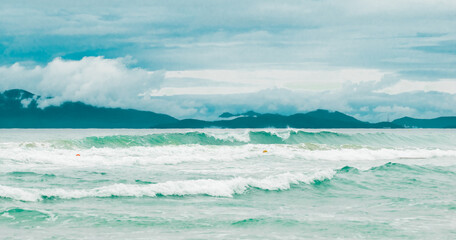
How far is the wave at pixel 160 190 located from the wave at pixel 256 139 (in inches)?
975

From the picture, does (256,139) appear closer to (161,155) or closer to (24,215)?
(161,155)

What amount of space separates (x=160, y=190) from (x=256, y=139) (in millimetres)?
39706

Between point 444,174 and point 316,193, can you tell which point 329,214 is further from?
point 444,174

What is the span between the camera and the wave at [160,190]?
13938mm

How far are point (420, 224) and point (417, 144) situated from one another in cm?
4806

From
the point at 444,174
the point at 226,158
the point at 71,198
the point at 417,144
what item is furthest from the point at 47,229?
the point at 417,144

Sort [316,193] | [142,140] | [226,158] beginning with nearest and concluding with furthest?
[316,193], [226,158], [142,140]

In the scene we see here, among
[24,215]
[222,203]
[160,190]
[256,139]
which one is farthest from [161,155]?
[256,139]

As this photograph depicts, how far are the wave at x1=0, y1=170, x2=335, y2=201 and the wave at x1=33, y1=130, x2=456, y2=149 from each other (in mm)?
24774

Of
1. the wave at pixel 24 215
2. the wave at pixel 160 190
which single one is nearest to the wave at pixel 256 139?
the wave at pixel 160 190

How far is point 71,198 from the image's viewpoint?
13.9 m

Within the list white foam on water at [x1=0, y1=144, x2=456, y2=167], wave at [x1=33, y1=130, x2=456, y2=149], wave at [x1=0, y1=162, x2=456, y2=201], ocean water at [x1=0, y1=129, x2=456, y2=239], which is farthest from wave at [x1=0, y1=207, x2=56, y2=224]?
wave at [x1=33, y1=130, x2=456, y2=149]

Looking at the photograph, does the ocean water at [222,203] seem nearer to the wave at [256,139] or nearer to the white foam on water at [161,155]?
the white foam on water at [161,155]

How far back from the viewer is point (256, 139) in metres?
54.3
